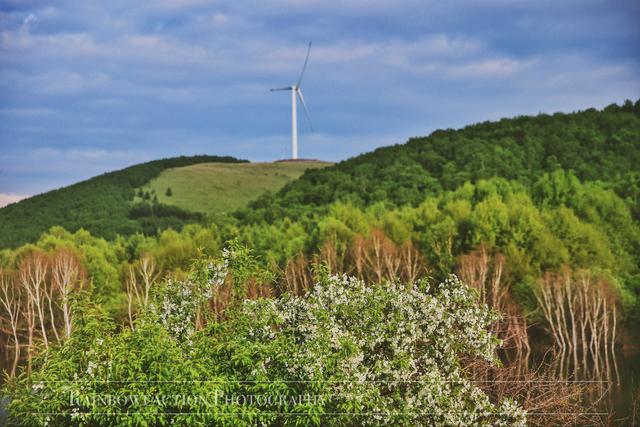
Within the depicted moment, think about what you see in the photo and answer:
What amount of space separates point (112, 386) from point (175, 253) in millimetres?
79308

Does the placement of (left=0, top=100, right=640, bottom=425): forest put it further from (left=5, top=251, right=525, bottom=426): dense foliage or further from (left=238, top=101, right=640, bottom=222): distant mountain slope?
(left=238, top=101, right=640, bottom=222): distant mountain slope

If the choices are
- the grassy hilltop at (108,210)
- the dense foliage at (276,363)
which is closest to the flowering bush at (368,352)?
the dense foliage at (276,363)

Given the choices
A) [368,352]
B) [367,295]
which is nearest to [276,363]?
[368,352]

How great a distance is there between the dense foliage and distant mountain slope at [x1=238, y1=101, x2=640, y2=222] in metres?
94.9

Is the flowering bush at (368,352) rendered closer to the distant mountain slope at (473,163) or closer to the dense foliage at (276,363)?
the dense foliage at (276,363)

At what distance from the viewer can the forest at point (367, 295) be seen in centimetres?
2392

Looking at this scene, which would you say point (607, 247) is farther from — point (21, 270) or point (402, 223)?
point (21, 270)

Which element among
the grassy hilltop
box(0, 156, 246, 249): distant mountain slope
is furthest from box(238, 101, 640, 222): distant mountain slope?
box(0, 156, 246, 249): distant mountain slope

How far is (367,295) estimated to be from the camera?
27406mm

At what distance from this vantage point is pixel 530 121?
179m

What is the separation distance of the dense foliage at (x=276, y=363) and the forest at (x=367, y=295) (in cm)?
7

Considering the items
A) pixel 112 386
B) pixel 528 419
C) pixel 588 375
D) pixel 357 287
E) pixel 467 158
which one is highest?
pixel 467 158

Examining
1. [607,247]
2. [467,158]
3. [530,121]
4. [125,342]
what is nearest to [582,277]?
[607,247]

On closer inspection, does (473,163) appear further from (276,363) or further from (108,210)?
(276,363)
